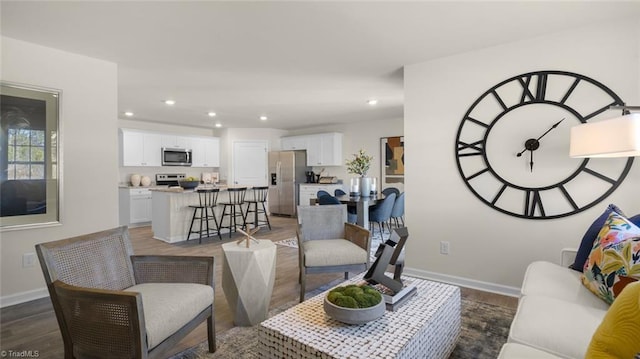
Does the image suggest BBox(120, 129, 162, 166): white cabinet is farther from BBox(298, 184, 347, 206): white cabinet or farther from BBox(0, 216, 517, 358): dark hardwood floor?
BBox(298, 184, 347, 206): white cabinet

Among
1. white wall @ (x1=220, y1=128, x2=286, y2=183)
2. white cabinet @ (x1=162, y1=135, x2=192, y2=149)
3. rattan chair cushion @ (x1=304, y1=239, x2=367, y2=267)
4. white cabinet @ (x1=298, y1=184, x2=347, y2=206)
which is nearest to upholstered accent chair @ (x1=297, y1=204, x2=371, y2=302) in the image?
rattan chair cushion @ (x1=304, y1=239, x2=367, y2=267)

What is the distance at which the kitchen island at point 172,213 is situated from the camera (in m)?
5.32

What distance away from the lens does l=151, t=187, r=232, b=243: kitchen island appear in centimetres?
532

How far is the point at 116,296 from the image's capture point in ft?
4.70

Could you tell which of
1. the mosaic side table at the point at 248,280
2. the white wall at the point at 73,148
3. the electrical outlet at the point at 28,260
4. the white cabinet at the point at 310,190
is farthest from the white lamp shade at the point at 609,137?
the white cabinet at the point at 310,190

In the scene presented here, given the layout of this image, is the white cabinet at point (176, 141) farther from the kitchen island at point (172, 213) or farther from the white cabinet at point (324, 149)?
the white cabinet at point (324, 149)

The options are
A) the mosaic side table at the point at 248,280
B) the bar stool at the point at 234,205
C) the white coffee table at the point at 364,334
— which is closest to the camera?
the white coffee table at the point at 364,334

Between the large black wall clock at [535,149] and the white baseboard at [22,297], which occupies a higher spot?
the large black wall clock at [535,149]

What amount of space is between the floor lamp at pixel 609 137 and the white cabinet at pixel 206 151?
737 centimetres

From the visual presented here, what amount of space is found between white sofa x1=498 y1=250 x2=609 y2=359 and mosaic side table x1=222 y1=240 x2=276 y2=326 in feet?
5.20

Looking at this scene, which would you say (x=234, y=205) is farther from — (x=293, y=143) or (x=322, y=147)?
(x=293, y=143)

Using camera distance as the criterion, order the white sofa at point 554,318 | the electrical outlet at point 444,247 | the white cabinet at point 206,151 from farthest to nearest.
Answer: the white cabinet at point 206,151, the electrical outlet at point 444,247, the white sofa at point 554,318

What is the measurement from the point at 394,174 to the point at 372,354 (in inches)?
232

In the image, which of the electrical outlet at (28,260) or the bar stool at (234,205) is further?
the bar stool at (234,205)
